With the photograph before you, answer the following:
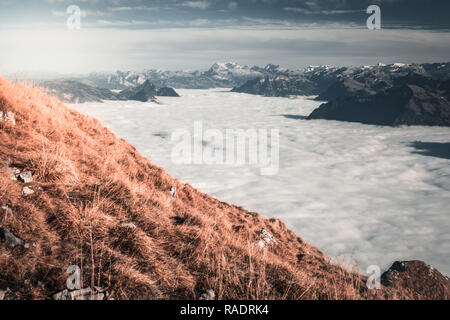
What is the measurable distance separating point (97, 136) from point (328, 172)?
194 meters

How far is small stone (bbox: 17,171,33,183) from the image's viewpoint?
6.13 m

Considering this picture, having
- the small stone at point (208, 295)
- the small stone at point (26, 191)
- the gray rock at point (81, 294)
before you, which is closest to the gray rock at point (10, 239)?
the gray rock at point (81, 294)

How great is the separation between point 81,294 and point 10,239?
1700 millimetres

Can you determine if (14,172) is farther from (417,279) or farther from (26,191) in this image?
(417,279)

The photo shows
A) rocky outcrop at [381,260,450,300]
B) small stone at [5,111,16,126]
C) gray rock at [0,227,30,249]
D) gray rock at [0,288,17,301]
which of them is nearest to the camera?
gray rock at [0,288,17,301]

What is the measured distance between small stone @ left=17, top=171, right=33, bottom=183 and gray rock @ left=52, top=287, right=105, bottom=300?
3659 millimetres

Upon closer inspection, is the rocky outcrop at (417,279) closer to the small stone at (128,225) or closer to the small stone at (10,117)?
the small stone at (128,225)

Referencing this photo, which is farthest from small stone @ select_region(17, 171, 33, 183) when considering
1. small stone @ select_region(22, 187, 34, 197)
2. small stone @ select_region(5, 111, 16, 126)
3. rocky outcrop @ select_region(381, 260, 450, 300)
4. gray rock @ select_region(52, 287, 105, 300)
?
rocky outcrop @ select_region(381, 260, 450, 300)

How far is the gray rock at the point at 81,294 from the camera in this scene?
3.71 m

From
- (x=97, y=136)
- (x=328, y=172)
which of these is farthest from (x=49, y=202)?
(x=328, y=172)

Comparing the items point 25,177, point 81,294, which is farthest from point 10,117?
point 81,294

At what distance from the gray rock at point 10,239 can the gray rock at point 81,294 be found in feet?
4.26

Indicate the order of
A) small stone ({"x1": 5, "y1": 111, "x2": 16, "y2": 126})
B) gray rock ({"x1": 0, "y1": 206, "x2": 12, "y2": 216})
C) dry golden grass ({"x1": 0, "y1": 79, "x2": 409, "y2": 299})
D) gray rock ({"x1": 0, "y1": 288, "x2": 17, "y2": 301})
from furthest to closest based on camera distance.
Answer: small stone ({"x1": 5, "y1": 111, "x2": 16, "y2": 126})
gray rock ({"x1": 0, "y1": 206, "x2": 12, "y2": 216})
dry golden grass ({"x1": 0, "y1": 79, "x2": 409, "y2": 299})
gray rock ({"x1": 0, "y1": 288, "x2": 17, "y2": 301})

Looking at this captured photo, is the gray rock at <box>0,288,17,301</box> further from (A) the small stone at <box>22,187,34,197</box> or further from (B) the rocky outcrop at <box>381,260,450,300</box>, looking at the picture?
(B) the rocky outcrop at <box>381,260,450,300</box>
